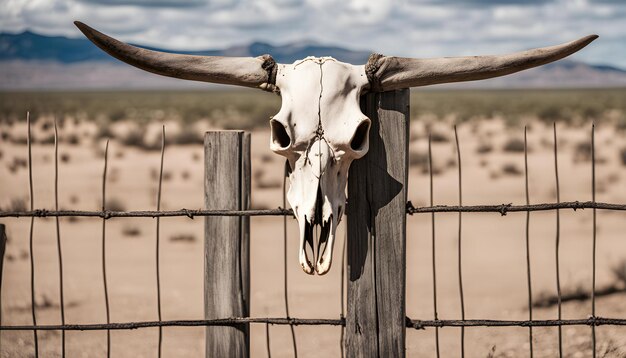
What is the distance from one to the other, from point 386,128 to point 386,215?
38cm

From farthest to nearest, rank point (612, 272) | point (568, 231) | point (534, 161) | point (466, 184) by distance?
point (534, 161), point (466, 184), point (568, 231), point (612, 272)

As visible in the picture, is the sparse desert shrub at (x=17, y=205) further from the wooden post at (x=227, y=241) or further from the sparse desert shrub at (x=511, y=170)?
the sparse desert shrub at (x=511, y=170)

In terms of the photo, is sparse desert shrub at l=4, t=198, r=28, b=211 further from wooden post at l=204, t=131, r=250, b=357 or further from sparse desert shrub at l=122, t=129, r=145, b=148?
sparse desert shrub at l=122, t=129, r=145, b=148

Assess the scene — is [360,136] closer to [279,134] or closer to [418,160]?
[279,134]

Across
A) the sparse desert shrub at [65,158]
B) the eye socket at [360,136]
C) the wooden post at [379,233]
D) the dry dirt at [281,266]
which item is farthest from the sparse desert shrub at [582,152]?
the eye socket at [360,136]

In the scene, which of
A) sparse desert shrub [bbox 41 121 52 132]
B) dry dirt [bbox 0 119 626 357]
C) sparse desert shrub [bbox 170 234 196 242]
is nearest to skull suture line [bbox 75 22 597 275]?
dry dirt [bbox 0 119 626 357]

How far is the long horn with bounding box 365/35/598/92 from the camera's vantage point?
330cm

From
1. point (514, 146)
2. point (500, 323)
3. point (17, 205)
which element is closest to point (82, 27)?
point (500, 323)

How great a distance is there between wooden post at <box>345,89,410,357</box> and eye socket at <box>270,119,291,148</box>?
13.0 inches

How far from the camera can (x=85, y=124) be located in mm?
38812

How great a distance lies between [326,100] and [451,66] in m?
0.54

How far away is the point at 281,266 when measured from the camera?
10562mm

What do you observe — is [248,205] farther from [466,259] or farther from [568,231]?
[568,231]

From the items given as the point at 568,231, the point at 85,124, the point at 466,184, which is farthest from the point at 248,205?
the point at 85,124
